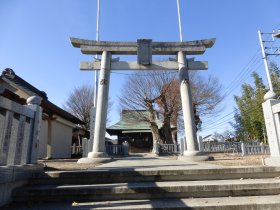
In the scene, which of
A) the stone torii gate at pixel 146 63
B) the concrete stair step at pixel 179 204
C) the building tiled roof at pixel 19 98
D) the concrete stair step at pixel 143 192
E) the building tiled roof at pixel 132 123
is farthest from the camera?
the building tiled roof at pixel 132 123

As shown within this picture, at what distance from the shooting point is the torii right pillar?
8.83m

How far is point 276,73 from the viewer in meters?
32.0

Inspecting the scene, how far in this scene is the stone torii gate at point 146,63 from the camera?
Result: 920 centimetres

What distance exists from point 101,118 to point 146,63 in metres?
3.12

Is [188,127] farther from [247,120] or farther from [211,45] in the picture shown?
[247,120]

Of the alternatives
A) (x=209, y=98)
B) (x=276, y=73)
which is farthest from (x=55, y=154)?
(x=276, y=73)

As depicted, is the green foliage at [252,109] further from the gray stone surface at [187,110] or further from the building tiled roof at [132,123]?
the gray stone surface at [187,110]

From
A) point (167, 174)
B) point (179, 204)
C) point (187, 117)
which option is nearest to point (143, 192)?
point (179, 204)

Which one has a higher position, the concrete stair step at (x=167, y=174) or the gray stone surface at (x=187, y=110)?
the gray stone surface at (x=187, y=110)

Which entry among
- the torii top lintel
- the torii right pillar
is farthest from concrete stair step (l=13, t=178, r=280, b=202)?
the torii top lintel

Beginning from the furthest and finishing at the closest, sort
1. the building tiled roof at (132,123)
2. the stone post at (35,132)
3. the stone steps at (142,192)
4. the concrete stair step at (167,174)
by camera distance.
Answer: the building tiled roof at (132,123), the stone post at (35,132), the concrete stair step at (167,174), the stone steps at (142,192)

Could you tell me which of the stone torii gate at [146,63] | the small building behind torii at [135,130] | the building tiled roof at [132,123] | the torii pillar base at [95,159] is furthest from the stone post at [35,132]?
the small building behind torii at [135,130]

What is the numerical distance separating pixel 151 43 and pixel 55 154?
10.6 meters

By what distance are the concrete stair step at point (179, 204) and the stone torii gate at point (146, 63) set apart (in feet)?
18.1
